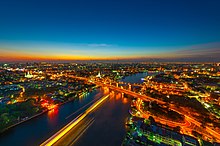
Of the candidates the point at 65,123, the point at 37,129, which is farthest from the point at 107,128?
the point at 37,129

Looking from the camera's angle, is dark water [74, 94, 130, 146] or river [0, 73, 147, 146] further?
river [0, 73, 147, 146]

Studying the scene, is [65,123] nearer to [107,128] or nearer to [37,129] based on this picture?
[37,129]

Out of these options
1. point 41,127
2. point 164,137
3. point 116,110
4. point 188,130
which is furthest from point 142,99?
point 41,127

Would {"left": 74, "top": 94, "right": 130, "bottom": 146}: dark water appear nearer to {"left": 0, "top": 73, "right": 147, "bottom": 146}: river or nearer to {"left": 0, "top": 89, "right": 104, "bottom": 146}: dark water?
{"left": 0, "top": 73, "right": 147, "bottom": 146}: river

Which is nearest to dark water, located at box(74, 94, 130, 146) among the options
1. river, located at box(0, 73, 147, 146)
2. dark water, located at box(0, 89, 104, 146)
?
river, located at box(0, 73, 147, 146)

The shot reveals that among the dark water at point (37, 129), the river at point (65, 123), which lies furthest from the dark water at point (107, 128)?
the dark water at point (37, 129)

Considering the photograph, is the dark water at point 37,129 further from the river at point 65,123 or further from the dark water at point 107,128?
the dark water at point 107,128
